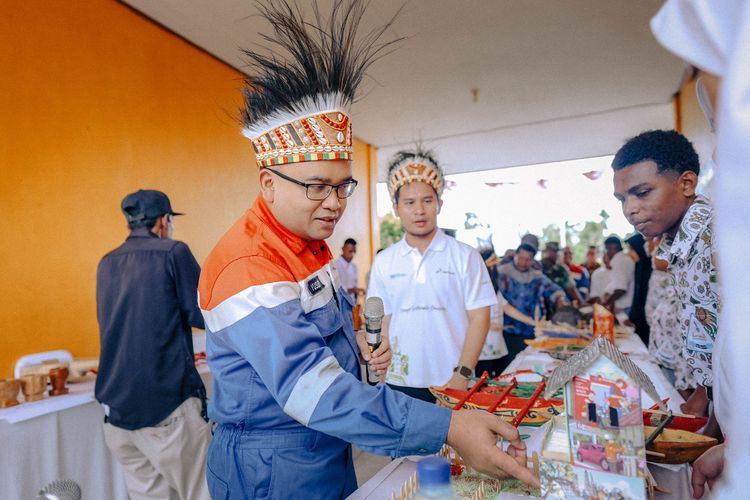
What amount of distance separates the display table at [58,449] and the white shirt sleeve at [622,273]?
20.4ft

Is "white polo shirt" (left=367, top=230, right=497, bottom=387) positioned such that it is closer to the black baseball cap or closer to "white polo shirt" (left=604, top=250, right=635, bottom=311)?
the black baseball cap

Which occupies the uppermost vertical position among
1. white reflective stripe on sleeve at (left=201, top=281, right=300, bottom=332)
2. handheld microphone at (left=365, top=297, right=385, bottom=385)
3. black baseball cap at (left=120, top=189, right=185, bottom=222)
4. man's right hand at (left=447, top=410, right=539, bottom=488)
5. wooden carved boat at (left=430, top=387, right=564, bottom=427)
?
black baseball cap at (left=120, top=189, right=185, bottom=222)

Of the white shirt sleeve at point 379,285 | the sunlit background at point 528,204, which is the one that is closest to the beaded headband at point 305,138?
the white shirt sleeve at point 379,285

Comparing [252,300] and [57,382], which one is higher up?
[252,300]

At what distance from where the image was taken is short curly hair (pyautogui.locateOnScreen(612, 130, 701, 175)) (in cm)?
181

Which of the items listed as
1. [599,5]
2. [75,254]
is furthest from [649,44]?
[75,254]

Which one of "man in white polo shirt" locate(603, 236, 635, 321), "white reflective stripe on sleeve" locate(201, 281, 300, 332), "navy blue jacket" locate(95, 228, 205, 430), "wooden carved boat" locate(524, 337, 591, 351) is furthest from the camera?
"man in white polo shirt" locate(603, 236, 635, 321)

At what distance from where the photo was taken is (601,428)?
3.27 ft

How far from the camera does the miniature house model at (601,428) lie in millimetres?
973

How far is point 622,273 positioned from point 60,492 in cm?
705

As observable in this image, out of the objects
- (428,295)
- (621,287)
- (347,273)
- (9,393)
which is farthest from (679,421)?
(347,273)

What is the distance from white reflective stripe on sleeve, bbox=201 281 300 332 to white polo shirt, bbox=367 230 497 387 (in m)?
1.63

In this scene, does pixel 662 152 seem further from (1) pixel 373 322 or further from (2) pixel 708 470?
(1) pixel 373 322

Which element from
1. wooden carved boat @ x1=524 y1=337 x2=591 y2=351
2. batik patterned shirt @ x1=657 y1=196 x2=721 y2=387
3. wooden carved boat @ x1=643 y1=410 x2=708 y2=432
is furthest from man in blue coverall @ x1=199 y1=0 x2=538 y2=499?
wooden carved boat @ x1=524 y1=337 x2=591 y2=351
